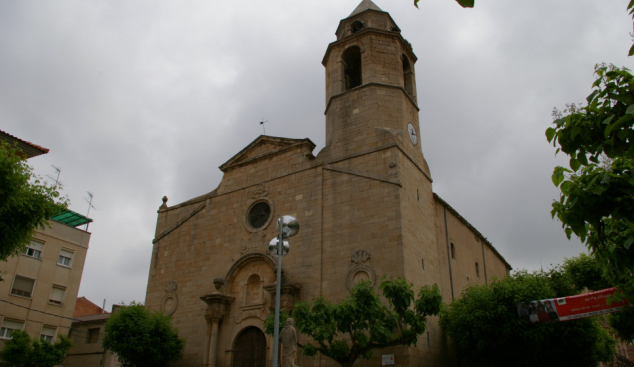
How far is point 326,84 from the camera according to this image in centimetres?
2117

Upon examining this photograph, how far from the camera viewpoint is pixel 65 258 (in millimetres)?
26094

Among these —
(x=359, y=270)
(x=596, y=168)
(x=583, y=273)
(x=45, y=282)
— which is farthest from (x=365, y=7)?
(x=45, y=282)

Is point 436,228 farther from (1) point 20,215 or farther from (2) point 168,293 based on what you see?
(1) point 20,215

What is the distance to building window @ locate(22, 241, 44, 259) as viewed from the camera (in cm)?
2430

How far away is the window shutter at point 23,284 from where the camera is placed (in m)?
23.6

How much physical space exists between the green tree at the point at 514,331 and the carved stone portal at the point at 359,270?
2694 millimetres

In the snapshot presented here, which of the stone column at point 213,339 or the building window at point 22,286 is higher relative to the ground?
the building window at point 22,286

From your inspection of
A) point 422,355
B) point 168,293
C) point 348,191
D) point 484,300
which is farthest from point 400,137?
point 168,293

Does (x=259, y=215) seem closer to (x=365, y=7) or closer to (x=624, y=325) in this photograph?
(x=365, y=7)

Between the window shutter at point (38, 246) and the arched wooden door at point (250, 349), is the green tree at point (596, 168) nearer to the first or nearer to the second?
the arched wooden door at point (250, 349)

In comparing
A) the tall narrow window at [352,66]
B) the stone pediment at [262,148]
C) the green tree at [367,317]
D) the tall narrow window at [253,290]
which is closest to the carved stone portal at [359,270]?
the green tree at [367,317]

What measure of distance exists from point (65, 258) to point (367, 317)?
784 inches

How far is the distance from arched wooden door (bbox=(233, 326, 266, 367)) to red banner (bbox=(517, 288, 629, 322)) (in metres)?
8.40

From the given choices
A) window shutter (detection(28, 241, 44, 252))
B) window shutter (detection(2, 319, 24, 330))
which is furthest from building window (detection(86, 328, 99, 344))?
window shutter (detection(28, 241, 44, 252))
